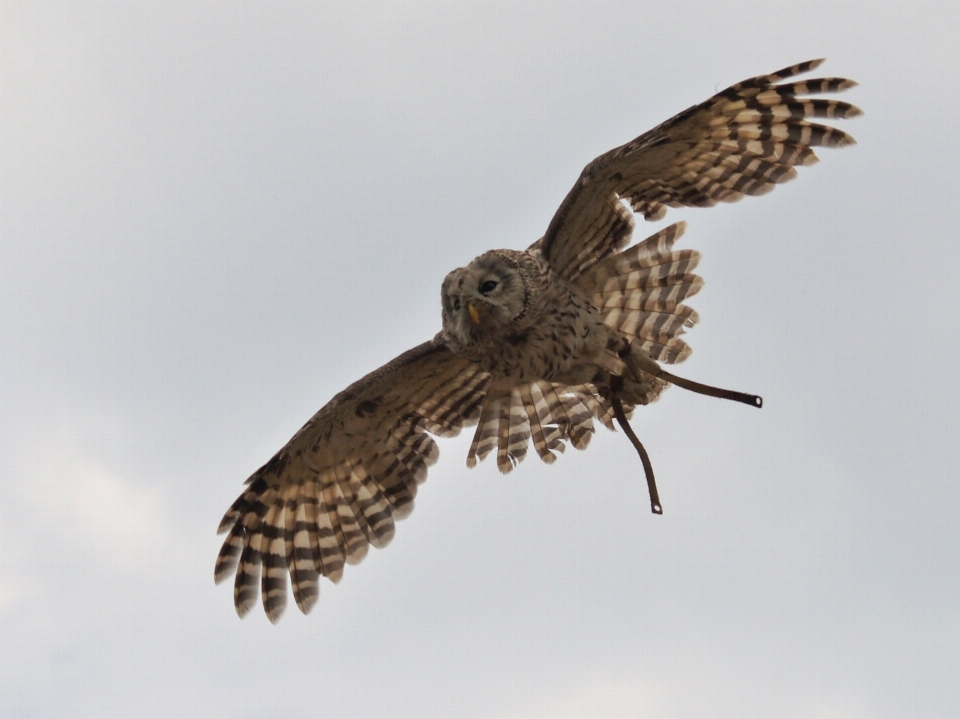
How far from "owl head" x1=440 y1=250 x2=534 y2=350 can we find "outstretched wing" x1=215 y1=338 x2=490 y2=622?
1.03m

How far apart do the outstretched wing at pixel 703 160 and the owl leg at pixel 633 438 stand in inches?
42.0

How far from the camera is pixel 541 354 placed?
10273 mm

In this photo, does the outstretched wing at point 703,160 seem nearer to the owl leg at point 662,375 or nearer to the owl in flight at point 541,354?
the owl in flight at point 541,354

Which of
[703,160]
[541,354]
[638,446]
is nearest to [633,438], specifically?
[638,446]

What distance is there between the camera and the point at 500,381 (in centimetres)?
1105

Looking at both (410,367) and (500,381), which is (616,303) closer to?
(500,381)

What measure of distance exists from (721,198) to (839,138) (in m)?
1.01

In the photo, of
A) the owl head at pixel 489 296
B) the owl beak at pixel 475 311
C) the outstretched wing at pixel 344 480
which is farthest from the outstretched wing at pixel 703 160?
the outstretched wing at pixel 344 480

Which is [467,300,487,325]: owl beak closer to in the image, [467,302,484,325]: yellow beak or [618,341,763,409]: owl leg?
[467,302,484,325]: yellow beak

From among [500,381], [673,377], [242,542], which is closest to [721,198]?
[673,377]

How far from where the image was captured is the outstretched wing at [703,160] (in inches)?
389

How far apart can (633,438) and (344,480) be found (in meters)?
2.97

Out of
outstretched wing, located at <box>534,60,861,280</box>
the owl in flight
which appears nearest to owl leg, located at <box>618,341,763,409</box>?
the owl in flight

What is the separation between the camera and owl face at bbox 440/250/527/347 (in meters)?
9.99
